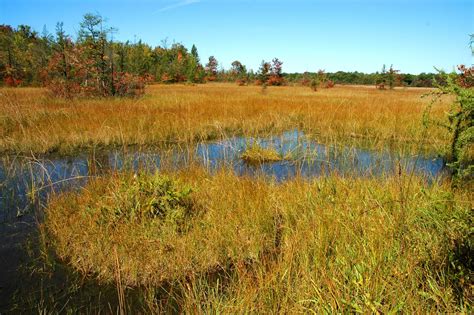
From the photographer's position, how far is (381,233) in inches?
Result: 97.3

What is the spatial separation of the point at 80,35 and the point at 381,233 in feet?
56.7

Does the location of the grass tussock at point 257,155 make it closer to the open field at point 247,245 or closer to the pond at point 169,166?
the pond at point 169,166

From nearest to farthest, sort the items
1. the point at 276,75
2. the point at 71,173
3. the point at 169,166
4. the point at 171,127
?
the point at 169,166
the point at 71,173
the point at 171,127
the point at 276,75

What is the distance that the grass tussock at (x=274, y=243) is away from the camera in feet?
6.15

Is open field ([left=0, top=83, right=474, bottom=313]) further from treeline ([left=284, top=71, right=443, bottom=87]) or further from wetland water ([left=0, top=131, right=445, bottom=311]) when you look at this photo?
treeline ([left=284, top=71, right=443, bottom=87])

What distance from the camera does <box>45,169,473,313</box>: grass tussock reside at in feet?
6.15

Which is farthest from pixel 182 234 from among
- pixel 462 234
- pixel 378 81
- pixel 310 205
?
pixel 378 81

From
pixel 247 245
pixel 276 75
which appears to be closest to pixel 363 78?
pixel 276 75

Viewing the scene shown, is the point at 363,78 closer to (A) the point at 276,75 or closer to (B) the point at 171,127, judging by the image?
(A) the point at 276,75

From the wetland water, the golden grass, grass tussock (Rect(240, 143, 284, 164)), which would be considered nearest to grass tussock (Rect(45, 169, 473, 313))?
the wetland water

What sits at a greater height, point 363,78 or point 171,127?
point 363,78

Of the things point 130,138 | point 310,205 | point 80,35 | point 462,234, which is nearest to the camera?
point 462,234

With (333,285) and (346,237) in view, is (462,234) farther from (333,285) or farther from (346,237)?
(333,285)

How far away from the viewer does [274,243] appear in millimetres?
2781
